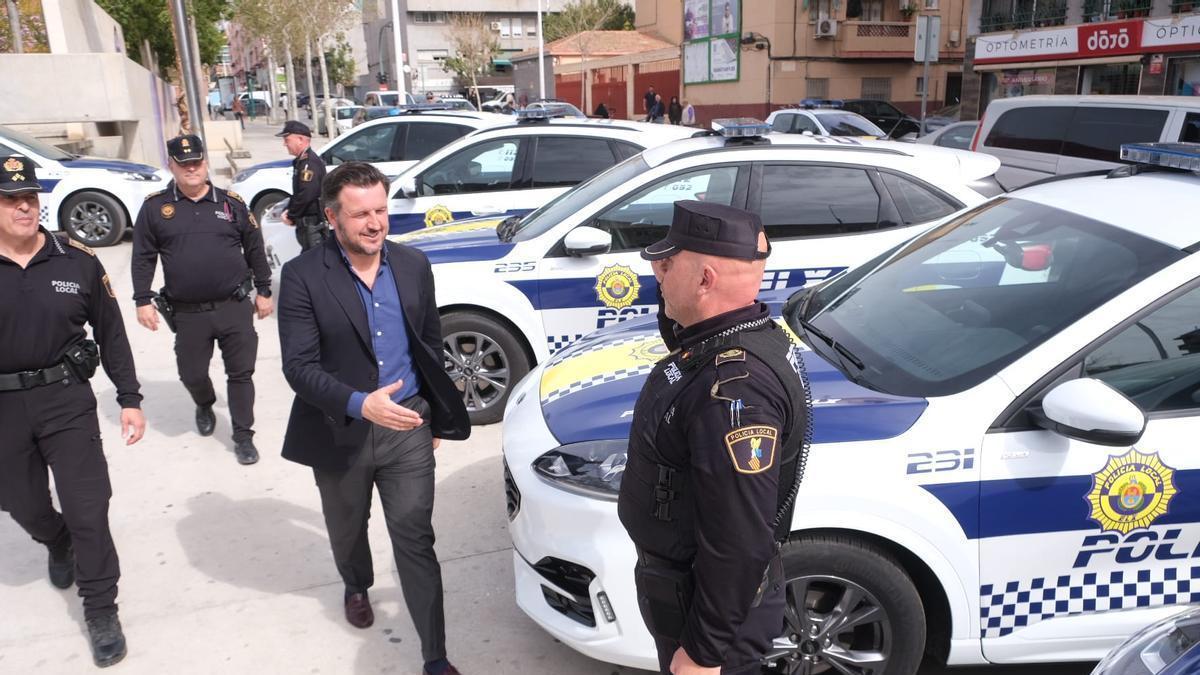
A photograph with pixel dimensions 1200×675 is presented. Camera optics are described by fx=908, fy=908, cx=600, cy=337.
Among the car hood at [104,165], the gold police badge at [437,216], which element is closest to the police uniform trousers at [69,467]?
the gold police badge at [437,216]

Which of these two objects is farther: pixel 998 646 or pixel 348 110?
pixel 348 110

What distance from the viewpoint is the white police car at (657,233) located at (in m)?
5.25

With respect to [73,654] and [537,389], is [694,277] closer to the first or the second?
[537,389]

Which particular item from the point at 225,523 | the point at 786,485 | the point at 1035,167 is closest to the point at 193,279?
the point at 225,523

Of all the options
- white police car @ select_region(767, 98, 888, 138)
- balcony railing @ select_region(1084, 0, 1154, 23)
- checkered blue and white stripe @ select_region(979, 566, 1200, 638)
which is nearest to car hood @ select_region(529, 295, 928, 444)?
checkered blue and white stripe @ select_region(979, 566, 1200, 638)

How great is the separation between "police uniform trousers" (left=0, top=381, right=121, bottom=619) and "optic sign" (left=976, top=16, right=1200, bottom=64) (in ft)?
79.4

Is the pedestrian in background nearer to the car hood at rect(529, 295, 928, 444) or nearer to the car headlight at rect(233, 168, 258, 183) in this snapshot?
the car headlight at rect(233, 168, 258, 183)

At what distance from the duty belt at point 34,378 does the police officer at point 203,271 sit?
173cm

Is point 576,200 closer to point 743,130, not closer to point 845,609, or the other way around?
point 743,130

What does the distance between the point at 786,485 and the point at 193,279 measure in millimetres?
4179

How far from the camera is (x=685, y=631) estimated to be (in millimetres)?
1901

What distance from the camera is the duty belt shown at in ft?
10.9

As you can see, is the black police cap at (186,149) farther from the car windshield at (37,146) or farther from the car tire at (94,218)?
the car windshield at (37,146)

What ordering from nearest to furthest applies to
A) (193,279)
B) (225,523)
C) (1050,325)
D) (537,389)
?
(1050,325) < (537,389) < (225,523) < (193,279)
